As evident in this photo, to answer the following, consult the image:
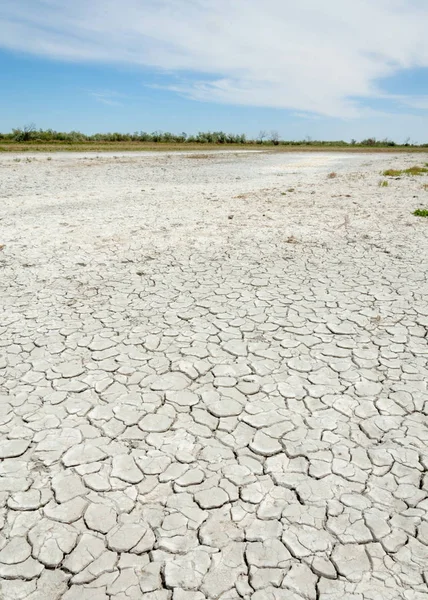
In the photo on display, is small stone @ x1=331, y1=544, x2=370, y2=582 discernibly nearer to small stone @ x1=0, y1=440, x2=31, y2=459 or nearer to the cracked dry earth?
the cracked dry earth

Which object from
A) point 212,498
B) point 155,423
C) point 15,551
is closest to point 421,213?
point 155,423

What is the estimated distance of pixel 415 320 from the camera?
4.26m

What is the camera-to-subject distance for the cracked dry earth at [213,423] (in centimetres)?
194

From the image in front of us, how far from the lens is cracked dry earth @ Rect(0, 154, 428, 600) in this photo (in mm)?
1937

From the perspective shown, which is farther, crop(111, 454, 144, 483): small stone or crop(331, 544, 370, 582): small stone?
crop(111, 454, 144, 483): small stone

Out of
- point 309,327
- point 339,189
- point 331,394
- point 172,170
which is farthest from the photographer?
point 172,170

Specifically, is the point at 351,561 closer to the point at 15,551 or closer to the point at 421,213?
the point at 15,551

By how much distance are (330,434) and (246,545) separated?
99 centimetres

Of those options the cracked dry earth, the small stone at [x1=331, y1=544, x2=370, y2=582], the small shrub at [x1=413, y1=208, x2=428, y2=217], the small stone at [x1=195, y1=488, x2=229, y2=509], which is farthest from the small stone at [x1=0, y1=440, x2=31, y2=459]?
the small shrub at [x1=413, y1=208, x2=428, y2=217]

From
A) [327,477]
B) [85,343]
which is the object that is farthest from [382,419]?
[85,343]

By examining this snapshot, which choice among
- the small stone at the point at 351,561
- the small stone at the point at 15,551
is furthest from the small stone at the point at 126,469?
the small stone at the point at 351,561

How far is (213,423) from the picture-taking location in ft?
9.39

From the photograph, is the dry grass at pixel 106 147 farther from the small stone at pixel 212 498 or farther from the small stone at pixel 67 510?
the small stone at pixel 212 498

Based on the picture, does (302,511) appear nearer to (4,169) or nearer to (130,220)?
(130,220)
